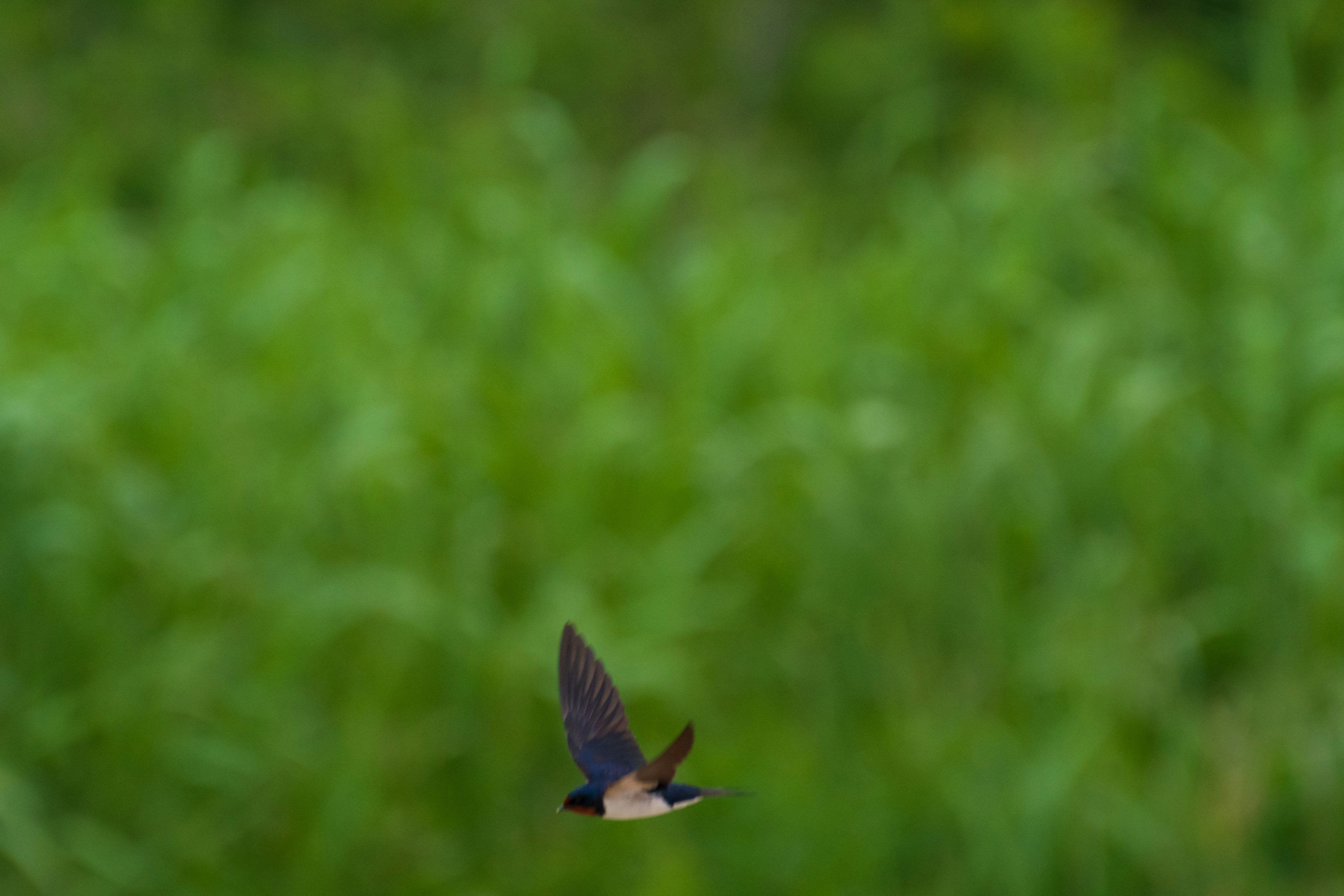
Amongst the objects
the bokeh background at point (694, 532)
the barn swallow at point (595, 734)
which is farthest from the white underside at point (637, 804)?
the bokeh background at point (694, 532)

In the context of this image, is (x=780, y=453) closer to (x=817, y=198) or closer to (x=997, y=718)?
(x=997, y=718)

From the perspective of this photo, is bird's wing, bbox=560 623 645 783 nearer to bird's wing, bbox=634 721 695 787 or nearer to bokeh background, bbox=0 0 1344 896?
bird's wing, bbox=634 721 695 787

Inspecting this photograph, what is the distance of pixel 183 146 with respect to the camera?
5012mm

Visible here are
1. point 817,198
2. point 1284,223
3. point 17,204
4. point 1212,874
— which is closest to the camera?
point 1212,874

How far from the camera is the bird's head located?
0.47 metres

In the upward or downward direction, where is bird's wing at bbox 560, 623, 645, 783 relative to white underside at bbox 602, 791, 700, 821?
upward

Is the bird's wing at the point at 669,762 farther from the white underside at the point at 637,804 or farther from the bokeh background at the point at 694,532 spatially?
the bokeh background at the point at 694,532

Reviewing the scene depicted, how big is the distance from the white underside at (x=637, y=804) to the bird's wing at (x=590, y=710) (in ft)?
0.21

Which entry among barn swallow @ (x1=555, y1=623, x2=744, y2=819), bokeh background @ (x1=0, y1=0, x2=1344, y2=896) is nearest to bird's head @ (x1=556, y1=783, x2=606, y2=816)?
barn swallow @ (x1=555, y1=623, x2=744, y2=819)

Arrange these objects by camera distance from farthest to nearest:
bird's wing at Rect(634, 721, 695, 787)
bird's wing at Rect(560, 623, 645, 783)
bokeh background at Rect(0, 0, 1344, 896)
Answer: bokeh background at Rect(0, 0, 1344, 896), bird's wing at Rect(560, 623, 645, 783), bird's wing at Rect(634, 721, 695, 787)

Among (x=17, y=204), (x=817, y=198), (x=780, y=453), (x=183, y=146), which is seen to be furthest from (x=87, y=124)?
(x=780, y=453)

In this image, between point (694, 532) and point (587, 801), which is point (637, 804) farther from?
point (694, 532)

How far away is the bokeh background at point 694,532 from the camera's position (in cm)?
242

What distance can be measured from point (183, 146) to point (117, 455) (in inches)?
97.9
